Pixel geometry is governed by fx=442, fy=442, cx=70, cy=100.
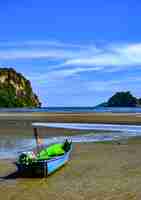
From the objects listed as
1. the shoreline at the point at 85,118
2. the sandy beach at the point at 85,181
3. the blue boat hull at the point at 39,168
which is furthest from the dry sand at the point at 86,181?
the shoreline at the point at 85,118

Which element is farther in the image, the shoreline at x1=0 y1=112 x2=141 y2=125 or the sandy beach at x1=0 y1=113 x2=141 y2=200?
the shoreline at x1=0 y1=112 x2=141 y2=125

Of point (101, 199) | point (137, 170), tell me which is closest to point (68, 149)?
point (137, 170)

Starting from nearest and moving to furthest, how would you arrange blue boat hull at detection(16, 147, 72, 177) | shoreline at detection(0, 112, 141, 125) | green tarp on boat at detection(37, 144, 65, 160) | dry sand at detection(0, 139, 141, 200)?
dry sand at detection(0, 139, 141, 200)
blue boat hull at detection(16, 147, 72, 177)
green tarp on boat at detection(37, 144, 65, 160)
shoreline at detection(0, 112, 141, 125)

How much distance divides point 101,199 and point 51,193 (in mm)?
1888

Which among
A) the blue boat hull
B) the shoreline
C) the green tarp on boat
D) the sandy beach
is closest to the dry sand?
the sandy beach

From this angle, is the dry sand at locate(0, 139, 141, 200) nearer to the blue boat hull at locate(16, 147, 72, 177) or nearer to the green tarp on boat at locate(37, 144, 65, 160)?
the blue boat hull at locate(16, 147, 72, 177)

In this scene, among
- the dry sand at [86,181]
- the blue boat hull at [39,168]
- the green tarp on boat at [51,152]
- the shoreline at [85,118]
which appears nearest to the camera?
the dry sand at [86,181]

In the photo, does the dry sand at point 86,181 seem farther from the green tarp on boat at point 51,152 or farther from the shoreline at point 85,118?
the shoreline at point 85,118

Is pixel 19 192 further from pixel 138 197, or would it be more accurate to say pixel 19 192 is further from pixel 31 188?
pixel 138 197

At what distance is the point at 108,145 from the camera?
2850 cm

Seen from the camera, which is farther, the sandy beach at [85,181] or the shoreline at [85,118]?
the shoreline at [85,118]

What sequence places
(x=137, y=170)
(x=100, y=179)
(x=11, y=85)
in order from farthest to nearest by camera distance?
(x=11, y=85)
(x=137, y=170)
(x=100, y=179)

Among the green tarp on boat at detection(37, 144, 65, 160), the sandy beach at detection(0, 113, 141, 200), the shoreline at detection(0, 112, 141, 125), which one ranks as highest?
the shoreline at detection(0, 112, 141, 125)

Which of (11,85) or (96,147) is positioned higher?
(11,85)
